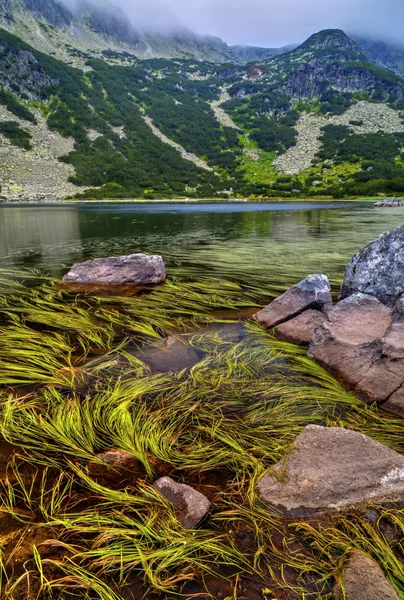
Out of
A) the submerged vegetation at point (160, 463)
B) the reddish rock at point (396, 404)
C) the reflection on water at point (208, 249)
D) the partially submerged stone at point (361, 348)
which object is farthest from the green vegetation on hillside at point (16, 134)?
the reddish rock at point (396, 404)

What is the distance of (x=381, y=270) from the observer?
5.92m

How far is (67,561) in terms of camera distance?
183 centimetres

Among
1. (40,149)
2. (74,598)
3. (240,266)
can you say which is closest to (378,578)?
(74,598)

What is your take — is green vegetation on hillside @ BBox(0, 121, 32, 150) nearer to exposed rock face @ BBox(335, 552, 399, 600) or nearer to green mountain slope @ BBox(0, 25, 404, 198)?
green mountain slope @ BBox(0, 25, 404, 198)

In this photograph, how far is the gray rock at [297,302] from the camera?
578 cm

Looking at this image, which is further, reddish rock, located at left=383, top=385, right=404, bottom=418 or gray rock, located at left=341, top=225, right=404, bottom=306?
gray rock, located at left=341, top=225, right=404, bottom=306

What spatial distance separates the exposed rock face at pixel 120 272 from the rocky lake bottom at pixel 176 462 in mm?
2673

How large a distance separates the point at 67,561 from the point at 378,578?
180 cm

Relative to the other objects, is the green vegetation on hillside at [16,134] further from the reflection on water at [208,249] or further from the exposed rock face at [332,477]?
the exposed rock face at [332,477]

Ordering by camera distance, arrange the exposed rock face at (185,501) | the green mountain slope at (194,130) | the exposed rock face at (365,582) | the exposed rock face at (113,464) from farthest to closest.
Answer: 1. the green mountain slope at (194,130)
2. the exposed rock face at (113,464)
3. the exposed rock face at (185,501)
4. the exposed rock face at (365,582)

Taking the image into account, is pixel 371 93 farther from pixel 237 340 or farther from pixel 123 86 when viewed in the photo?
pixel 237 340

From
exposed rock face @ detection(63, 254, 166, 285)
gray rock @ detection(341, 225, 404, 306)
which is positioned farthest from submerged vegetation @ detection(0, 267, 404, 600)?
exposed rock face @ detection(63, 254, 166, 285)

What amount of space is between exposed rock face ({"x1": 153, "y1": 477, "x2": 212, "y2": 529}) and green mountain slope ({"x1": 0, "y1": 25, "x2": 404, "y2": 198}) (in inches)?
3405

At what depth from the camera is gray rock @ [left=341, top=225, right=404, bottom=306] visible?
18.7 ft
